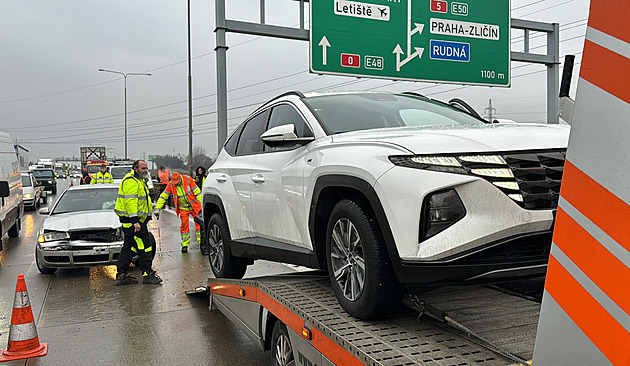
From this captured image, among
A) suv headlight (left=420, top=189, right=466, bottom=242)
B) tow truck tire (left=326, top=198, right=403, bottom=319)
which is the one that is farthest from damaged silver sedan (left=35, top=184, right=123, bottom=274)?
suv headlight (left=420, top=189, right=466, bottom=242)

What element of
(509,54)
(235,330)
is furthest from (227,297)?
(509,54)

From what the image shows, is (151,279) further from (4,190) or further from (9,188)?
(9,188)

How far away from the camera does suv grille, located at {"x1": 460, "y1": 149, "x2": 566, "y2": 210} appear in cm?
271

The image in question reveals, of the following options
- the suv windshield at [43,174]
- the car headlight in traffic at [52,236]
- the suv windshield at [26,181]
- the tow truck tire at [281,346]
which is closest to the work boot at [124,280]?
the car headlight in traffic at [52,236]

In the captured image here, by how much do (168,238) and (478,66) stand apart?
8.46 m

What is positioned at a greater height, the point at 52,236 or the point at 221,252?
the point at 221,252

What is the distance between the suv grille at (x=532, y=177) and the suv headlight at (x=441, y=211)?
160 mm

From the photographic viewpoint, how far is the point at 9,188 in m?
11.7

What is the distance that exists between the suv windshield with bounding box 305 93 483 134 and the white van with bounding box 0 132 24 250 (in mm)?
8797

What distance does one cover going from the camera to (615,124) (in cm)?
136

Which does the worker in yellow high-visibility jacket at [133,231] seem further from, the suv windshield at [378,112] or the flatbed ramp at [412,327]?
the suv windshield at [378,112]

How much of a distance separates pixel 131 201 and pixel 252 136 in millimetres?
3980

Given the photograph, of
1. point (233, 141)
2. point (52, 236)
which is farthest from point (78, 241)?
point (233, 141)

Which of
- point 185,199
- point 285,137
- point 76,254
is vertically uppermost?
point 285,137
